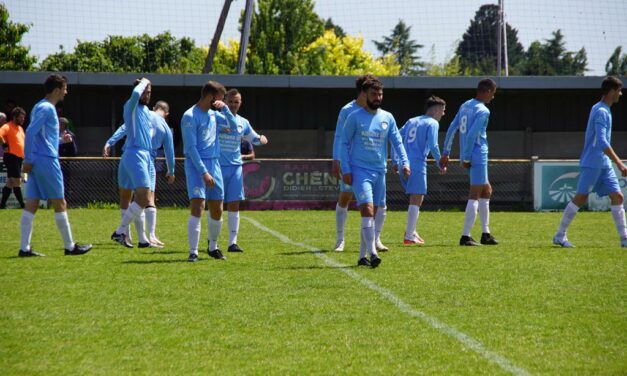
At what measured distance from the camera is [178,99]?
27562 millimetres

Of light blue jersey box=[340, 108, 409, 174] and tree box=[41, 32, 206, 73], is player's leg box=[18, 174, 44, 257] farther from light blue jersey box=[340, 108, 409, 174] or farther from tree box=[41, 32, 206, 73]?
tree box=[41, 32, 206, 73]

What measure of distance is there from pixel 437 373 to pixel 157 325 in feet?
7.29

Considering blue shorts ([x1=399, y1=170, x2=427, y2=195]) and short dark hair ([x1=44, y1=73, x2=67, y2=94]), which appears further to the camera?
blue shorts ([x1=399, y1=170, x2=427, y2=195])

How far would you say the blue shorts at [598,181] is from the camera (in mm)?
12273

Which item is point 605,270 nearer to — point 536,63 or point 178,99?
point 178,99

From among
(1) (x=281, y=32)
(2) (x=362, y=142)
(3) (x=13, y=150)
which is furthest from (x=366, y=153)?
(1) (x=281, y=32)

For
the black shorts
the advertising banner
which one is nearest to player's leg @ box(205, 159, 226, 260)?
the black shorts

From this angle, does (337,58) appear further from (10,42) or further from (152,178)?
(152,178)

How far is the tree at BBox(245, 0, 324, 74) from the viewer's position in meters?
65.7

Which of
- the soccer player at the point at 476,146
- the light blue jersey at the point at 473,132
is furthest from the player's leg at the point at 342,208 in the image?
the light blue jersey at the point at 473,132

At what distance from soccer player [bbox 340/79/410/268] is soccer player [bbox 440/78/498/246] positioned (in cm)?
289

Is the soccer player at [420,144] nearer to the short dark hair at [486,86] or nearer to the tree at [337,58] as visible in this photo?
the short dark hair at [486,86]

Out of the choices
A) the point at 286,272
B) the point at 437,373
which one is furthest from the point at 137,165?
the point at 437,373

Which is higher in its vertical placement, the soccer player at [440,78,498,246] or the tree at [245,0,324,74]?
the tree at [245,0,324,74]
